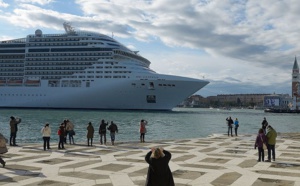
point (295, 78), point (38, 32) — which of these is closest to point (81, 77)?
point (38, 32)

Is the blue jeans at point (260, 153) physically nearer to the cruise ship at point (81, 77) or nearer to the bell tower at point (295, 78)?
the cruise ship at point (81, 77)

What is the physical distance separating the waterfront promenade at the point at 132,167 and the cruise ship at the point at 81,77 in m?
62.5

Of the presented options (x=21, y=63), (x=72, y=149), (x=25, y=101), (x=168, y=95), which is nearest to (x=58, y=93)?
(x=25, y=101)

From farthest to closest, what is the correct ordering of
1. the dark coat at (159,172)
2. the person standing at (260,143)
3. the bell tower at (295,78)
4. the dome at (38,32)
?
the bell tower at (295,78) → the dome at (38,32) → the person standing at (260,143) → the dark coat at (159,172)

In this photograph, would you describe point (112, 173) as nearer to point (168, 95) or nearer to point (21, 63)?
point (168, 95)

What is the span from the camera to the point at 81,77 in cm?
8331

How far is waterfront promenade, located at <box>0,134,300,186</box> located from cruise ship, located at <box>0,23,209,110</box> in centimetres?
6255

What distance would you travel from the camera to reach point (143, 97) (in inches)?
3248

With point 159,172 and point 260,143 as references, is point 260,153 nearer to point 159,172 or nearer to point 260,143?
point 260,143

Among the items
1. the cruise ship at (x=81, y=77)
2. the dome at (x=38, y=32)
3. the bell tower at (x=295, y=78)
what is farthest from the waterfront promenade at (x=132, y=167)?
the bell tower at (x=295, y=78)

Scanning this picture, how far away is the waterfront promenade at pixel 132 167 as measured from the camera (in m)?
10.4

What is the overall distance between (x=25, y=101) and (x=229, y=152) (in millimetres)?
79828

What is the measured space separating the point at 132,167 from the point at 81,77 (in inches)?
2868

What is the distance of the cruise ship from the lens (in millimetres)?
80375
